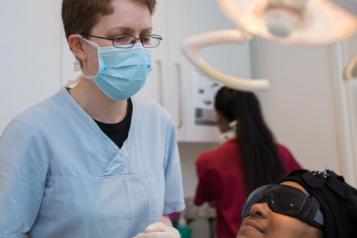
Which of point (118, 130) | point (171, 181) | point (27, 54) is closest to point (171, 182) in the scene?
point (171, 181)

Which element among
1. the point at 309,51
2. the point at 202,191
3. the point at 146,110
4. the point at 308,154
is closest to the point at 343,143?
the point at 308,154

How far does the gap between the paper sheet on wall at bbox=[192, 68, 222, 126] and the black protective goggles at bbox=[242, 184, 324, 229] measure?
1249 millimetres

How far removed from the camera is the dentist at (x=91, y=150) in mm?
1037

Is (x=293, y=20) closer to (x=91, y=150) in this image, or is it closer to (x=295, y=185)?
(x=295, y=185)

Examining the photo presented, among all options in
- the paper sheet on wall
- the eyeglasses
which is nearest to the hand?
the eyeglasses

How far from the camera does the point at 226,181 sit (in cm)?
187

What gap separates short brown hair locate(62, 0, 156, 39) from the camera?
1049 millimetres

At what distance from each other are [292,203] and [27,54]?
1.07 metres

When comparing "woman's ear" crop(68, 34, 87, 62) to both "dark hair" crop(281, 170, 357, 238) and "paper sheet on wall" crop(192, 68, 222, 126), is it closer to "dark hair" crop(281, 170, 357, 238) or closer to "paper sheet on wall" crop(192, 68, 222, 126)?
"dark hair" crop(281, 170, 357, 238)

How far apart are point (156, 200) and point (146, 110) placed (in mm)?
262

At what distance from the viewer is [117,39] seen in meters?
1.09

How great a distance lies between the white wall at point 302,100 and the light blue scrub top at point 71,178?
139 centimetres

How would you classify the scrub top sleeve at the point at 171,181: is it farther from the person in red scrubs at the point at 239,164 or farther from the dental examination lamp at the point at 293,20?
the person in red scrubs at the point at 239,164

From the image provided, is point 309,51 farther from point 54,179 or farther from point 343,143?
point 54,179
